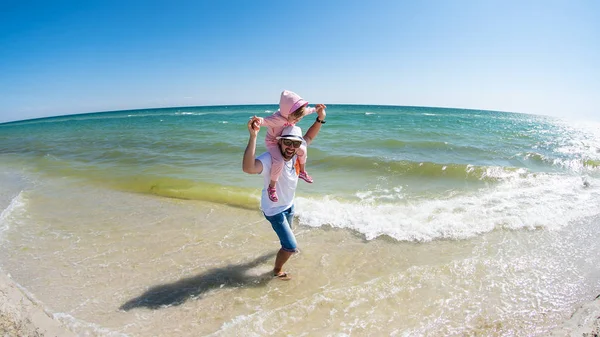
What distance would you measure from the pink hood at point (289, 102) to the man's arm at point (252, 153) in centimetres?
40

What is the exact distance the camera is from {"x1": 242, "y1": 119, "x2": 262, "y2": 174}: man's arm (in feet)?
8.23

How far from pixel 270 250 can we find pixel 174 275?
1.32 metres

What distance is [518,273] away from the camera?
11.8ft

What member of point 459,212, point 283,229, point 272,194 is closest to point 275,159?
point 272,194

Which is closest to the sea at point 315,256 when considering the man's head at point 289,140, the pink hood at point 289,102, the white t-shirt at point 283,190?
the white t-shirt at point 283,190

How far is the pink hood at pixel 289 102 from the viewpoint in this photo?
2.80 meters

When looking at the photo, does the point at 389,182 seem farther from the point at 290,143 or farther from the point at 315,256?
the point at 290,143

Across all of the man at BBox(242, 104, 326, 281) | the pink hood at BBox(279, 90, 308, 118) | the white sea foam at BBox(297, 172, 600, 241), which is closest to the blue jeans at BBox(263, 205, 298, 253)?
the man at BBox(242, 104, 326, 281)

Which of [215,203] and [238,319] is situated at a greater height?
[215,203]

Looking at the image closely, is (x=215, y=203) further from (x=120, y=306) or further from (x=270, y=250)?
(x=120, y=306)

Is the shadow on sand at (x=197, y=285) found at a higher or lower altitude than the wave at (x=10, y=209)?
lower

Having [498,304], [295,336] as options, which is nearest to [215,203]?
[295,336]

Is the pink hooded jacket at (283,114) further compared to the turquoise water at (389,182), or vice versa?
the turquoise water at (389,182)

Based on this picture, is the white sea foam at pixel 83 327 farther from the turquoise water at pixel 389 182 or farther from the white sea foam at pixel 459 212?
the turquoise water at pixel 389 182
